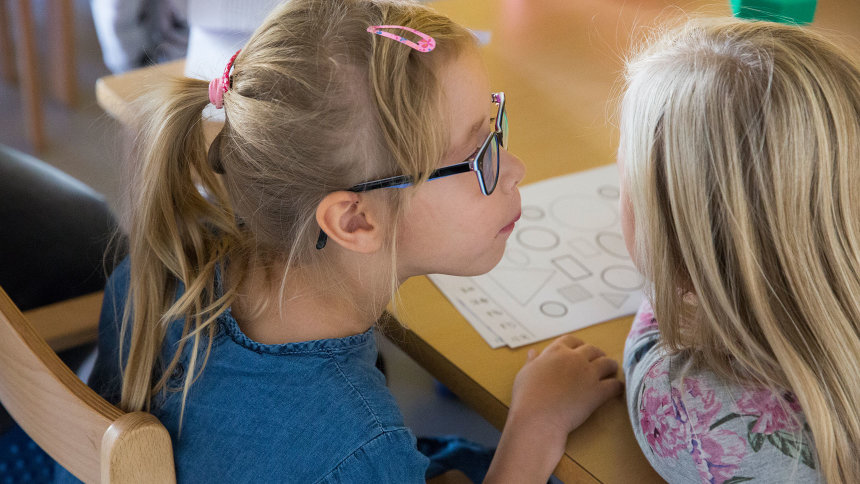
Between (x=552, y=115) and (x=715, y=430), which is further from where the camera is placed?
(x=552, y=115)

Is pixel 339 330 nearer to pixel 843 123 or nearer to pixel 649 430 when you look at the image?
pixel 649 430

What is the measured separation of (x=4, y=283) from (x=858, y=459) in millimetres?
1098

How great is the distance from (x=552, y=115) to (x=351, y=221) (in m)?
0.56

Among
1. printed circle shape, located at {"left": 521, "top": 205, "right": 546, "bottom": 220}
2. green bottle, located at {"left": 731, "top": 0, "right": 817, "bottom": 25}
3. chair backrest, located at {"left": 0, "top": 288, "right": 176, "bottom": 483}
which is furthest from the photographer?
green bottle, located at {"left": 731, "top": 0, "right": 817, "bottom": 25}

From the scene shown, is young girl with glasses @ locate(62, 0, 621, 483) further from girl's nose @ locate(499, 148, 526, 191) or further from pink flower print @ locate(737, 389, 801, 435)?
pink flower print @ locate(737, 389, 801, 435)

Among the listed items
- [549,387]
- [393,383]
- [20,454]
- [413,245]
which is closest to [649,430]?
[549,387]

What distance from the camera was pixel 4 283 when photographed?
3.84 feet

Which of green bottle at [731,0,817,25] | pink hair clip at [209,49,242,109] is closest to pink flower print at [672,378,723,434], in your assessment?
pink hair clip at [209,49,242,109]

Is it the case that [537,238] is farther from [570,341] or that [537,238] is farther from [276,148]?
[276,148]

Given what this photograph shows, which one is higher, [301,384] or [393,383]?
[301,384]

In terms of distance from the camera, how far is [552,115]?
1.23 m

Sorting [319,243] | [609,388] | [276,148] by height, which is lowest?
[609,388]

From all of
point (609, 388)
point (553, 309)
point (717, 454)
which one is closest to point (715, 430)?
point (717, 454)

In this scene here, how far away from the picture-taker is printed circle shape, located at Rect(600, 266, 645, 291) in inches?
36.7
